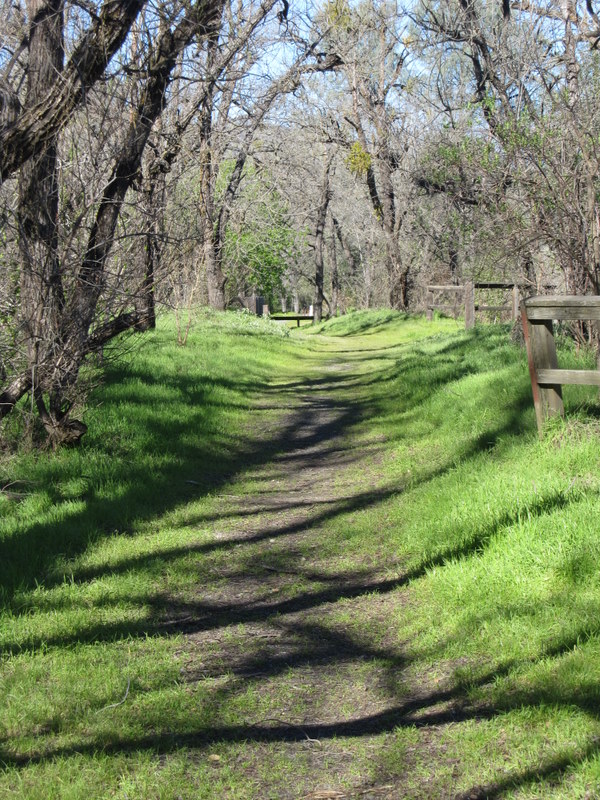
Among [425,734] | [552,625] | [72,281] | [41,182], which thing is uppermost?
[41,182]

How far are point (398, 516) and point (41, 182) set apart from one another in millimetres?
4201

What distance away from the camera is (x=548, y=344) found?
6.68 metres

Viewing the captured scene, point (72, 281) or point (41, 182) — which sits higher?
point (41, 182)

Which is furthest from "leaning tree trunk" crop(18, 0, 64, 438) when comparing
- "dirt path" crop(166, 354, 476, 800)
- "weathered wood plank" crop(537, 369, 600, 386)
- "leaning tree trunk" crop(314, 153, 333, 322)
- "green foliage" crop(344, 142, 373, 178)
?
"leaning tree trunk" crop(314, 153, 333, 322)

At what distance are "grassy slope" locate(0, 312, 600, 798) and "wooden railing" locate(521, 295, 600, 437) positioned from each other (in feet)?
0.96

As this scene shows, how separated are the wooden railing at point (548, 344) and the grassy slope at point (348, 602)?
292 millimetres

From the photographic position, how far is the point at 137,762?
3371 millimetres

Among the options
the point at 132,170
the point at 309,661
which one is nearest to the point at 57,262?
the point at 132,170

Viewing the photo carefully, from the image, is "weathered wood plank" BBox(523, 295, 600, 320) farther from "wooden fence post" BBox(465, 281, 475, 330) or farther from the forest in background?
"wooden fence post" BBox(465, 281, 475, 330)

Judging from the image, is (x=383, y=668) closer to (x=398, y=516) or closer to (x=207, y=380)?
(x=398, y=516)

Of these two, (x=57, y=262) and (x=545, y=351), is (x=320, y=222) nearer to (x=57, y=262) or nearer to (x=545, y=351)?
(x=57, y=262)

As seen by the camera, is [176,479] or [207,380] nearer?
[176,479]

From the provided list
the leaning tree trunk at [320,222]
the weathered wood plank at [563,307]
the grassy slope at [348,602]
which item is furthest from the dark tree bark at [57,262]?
the leaning tree trunk at [320,222]

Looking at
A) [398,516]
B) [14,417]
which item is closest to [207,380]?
[14,417]
